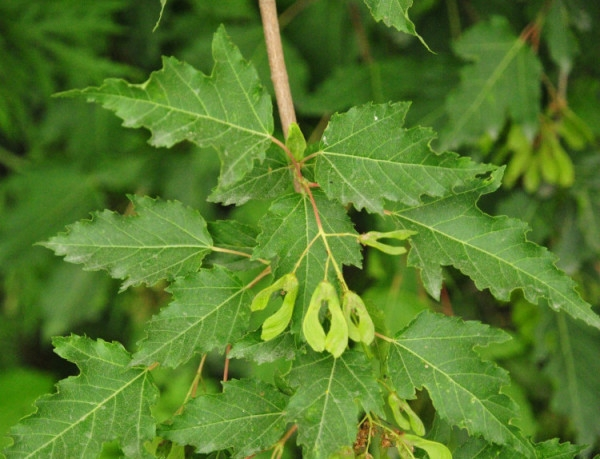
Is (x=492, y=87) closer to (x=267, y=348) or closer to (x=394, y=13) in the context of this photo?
(x=394, y=13)

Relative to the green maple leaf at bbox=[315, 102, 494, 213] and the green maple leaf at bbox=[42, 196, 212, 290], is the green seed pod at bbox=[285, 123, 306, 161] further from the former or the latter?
the green maple leaf at bbox=[42, 196, 212, 290]

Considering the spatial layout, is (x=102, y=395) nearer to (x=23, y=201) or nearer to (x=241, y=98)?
(x=241, y=98)

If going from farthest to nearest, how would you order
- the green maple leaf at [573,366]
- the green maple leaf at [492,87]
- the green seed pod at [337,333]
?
1. the green maple leaf at [573,366]
2. the green maple leaf at [492,87]
3. the green seed pod at [337,333]

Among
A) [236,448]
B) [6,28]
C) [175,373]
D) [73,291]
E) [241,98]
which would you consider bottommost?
[175,373]

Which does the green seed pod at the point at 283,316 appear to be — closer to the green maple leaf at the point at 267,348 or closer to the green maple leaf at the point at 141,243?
the green maple leaf at the point at 267,348

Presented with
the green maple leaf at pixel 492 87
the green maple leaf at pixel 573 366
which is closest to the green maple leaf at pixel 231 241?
the green maple leaf at pixel 492 87

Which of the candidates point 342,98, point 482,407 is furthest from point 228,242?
point 342,98
